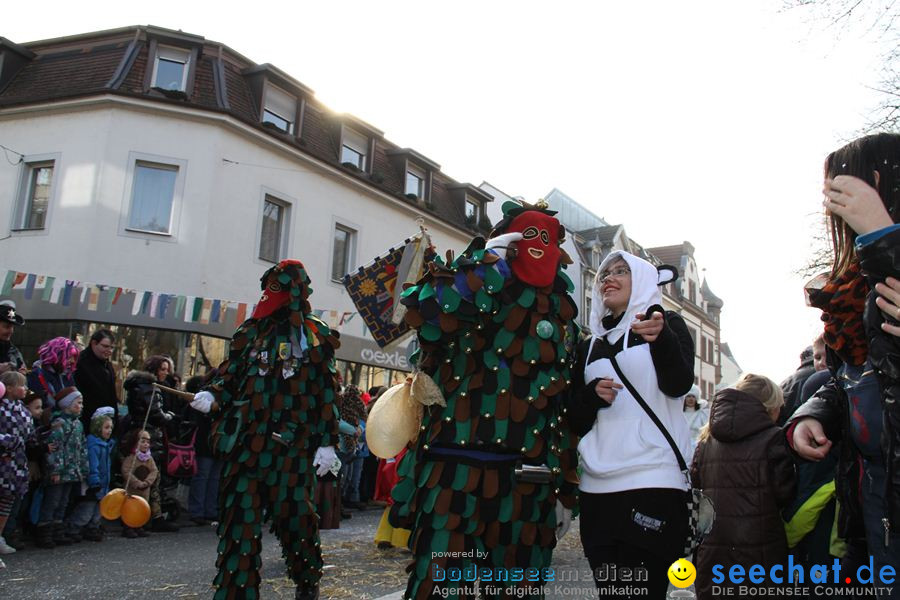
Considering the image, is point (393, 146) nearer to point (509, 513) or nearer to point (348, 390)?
point (348, 390)

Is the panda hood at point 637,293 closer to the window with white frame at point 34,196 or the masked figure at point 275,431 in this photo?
the masked figure at point 275,431

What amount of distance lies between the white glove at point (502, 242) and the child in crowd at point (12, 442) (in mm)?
5010

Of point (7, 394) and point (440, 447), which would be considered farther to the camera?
point (7, 394)

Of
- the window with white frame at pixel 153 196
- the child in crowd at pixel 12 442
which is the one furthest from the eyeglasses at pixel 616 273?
the window with white frame at pixel 153 196

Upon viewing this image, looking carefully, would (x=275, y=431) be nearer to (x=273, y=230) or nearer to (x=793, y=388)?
(x=793, y=388)

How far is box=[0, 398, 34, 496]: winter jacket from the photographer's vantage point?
6.04 metres

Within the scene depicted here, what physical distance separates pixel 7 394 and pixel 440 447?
5.07 meters

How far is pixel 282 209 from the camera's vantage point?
56.9 ft

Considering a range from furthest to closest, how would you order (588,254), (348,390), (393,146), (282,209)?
(588,254)
(393,146)
(282,209)
(348,390)

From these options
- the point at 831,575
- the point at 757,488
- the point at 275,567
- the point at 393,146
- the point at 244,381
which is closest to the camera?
the point at 831,575

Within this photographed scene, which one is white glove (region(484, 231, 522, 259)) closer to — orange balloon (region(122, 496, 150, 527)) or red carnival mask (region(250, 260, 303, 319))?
red carnival mask (region(250, 260, 303, 319))

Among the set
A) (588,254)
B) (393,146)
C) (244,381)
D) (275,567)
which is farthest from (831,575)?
(588,254)

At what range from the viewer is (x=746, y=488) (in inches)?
146

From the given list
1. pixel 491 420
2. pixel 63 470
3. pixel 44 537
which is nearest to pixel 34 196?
pixel 63 470
